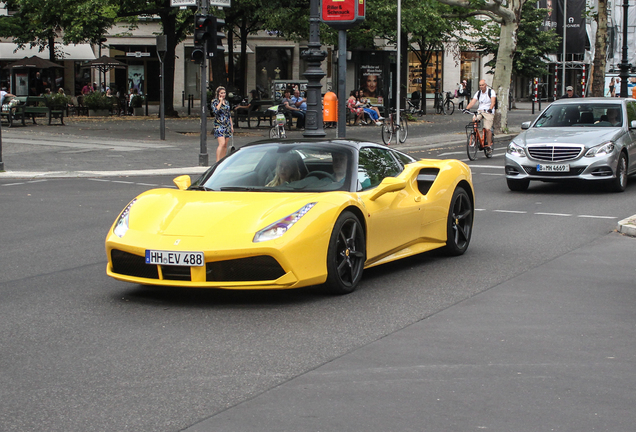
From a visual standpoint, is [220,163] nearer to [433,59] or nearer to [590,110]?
[590,110]

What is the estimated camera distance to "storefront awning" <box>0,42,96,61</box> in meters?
50.4

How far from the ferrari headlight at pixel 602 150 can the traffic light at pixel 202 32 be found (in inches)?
359

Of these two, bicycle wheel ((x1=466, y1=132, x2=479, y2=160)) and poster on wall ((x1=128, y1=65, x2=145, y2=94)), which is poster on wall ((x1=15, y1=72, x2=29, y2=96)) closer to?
poster on wall ((x1=128, y1=65, x2=145, y2=94))

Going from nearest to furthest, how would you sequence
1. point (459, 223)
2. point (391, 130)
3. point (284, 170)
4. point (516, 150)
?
point (284, 170) < point (459, 223) < point (516, 150) < point (391, 130)

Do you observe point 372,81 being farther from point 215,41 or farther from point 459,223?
point 459,223

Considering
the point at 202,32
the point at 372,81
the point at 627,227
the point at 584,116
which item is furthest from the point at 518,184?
the point at 372,81

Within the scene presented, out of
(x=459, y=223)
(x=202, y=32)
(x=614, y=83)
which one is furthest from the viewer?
(x=614, y=83)

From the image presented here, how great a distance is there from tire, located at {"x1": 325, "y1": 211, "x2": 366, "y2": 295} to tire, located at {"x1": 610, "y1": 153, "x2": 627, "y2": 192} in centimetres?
874

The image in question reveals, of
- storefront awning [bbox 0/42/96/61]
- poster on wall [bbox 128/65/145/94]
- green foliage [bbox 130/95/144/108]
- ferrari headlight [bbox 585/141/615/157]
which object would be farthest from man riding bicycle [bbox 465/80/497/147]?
poster on wall [bbox 128/65/145/94]

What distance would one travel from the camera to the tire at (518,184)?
15312mm

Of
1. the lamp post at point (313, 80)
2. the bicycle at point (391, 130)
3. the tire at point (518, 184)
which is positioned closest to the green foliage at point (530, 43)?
the bicycle at point (391, 130)

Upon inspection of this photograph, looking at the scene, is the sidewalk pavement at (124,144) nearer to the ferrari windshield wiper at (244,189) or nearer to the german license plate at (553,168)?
the german license plate at (553,168)

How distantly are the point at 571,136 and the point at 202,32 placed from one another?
29.0ft

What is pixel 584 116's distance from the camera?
16078mm
